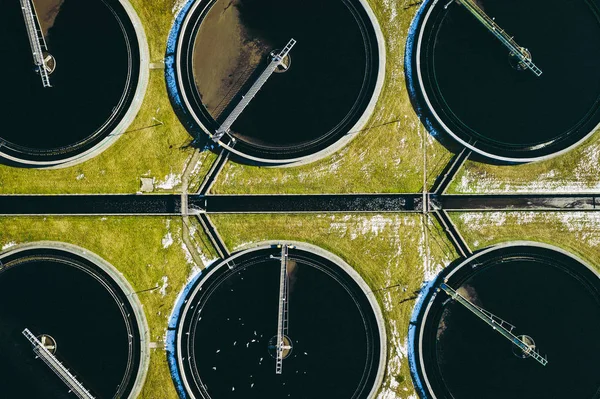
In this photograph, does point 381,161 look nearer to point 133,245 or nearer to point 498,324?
point 498,324

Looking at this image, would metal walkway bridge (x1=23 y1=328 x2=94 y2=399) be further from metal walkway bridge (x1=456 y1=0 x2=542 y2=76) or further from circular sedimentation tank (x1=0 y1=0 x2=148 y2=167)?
metal walkway bridge (x1=456 y1=0 x2=542 y2=76)

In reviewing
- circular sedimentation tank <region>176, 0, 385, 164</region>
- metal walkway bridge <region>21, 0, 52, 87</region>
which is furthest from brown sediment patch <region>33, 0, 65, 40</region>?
circular sedimentation tank <region>176, 0, 385, 164</region>

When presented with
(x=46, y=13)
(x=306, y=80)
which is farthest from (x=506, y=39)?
(x=46, y=13)

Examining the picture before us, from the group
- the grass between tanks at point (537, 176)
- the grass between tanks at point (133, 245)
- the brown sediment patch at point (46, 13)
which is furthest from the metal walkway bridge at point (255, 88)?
the grass between tanks at point (537, 176)

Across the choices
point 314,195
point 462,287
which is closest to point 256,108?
point 314,195

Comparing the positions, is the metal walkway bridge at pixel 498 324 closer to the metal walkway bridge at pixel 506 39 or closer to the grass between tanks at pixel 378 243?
the grass between tanks at pixel 378 243
